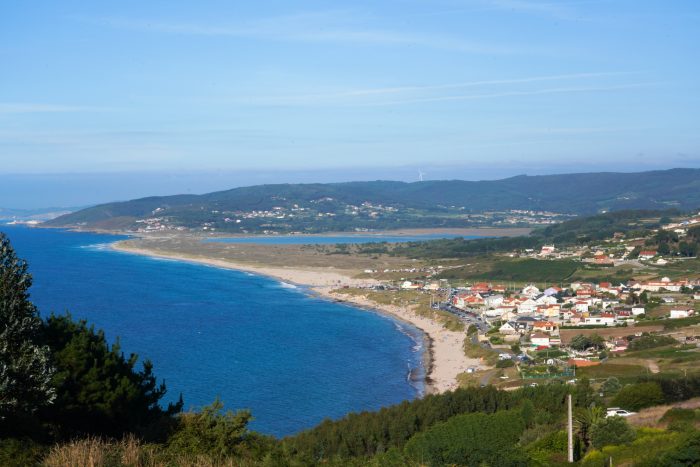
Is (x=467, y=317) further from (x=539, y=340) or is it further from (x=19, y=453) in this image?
(x=19, y=453)

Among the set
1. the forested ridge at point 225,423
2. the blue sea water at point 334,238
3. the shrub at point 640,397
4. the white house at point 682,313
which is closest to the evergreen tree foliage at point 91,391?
the forested ridge at point 225,423

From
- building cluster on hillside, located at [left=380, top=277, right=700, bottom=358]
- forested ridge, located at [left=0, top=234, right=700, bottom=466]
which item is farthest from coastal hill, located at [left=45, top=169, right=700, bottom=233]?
forested ridge, located at [left=0, top=234, right=700, bottom=466]

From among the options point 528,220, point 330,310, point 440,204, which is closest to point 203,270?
point 330,310

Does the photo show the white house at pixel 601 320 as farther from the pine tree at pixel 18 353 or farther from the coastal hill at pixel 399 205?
the coastal hill at pixel 399 205

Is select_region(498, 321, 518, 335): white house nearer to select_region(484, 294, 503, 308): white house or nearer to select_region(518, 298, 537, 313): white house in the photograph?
select_region(518, 298, 537, 313): white house

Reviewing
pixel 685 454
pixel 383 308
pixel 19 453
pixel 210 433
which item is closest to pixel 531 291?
pixel 383 308

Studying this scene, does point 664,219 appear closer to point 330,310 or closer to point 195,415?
point 330,310
